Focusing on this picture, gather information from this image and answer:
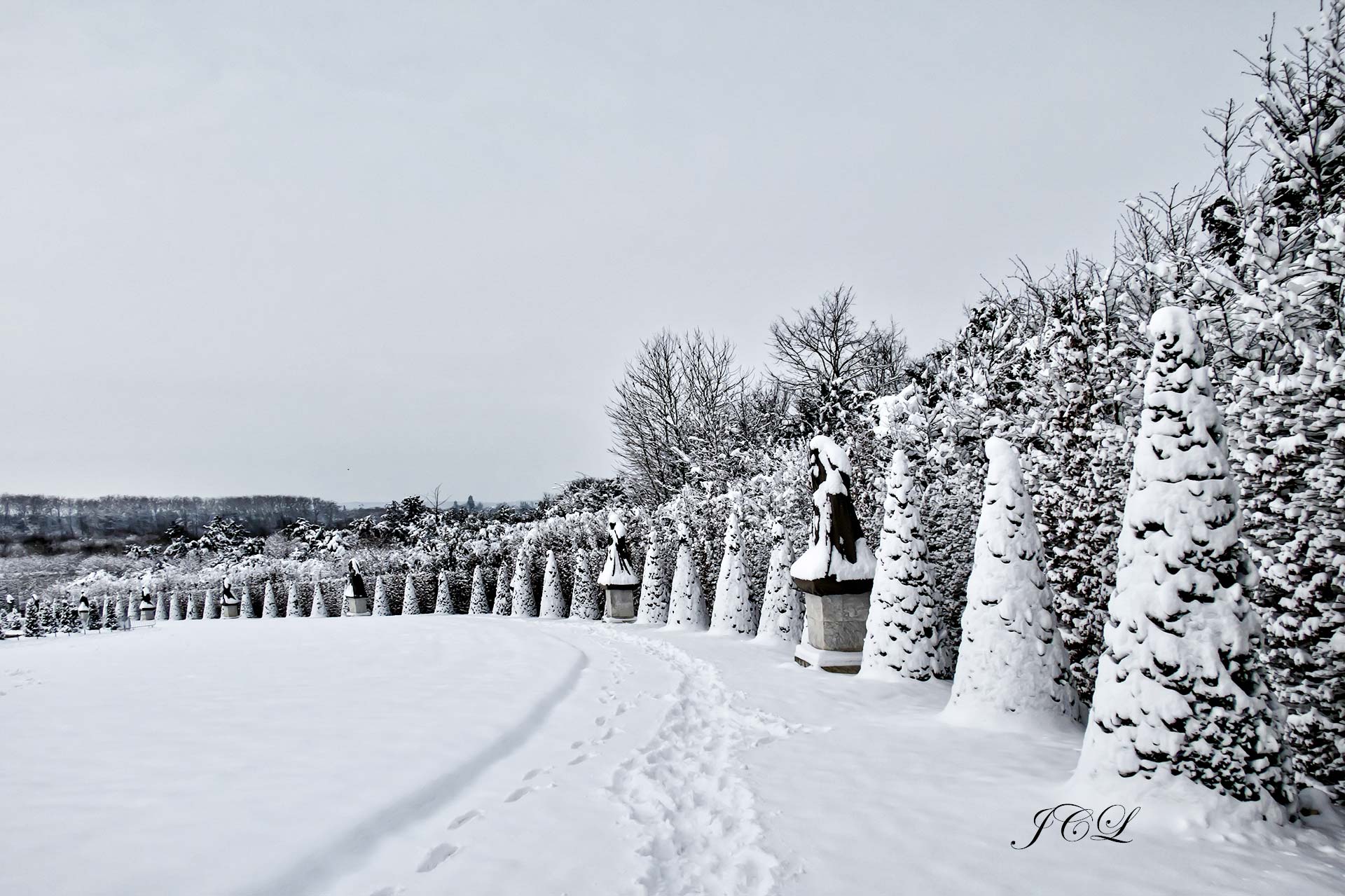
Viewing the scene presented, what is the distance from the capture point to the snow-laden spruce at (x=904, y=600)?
8531mm

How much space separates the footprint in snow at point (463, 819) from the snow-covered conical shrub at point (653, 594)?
1445cm

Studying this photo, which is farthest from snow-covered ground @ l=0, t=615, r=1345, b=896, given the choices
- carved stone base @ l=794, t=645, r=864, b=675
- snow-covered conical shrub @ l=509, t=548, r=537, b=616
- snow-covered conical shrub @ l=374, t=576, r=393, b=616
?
snow-covered conical shrub @ l=374, t=576, r=393, b=616

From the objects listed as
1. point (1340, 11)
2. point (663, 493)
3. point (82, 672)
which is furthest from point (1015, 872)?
point (663, 493)

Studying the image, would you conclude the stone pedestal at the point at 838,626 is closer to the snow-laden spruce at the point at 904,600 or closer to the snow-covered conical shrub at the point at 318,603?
the snow-laden spruce at the point at 904,600

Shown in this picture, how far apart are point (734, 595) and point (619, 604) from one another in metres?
6.41

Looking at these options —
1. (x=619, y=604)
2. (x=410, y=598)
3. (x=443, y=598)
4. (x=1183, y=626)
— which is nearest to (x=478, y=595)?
(x=443, y=598)

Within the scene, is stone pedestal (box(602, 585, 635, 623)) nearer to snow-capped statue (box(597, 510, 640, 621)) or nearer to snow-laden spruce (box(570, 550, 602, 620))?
snow-capped statue (box(597, 510, 640, 621))

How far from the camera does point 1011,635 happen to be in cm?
631

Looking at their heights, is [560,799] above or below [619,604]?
above

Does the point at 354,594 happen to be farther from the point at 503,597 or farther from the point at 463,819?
the point at 463,819

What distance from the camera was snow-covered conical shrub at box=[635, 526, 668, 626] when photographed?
746 inches

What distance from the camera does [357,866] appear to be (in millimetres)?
3664

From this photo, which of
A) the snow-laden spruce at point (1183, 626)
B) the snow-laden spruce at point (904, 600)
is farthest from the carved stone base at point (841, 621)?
the snow-laden spruce at point (1183, 626)

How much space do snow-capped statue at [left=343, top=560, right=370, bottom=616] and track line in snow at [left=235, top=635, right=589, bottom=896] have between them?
26.1 meters
